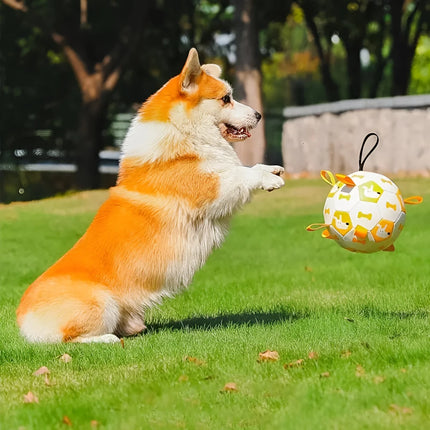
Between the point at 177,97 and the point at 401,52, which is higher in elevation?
the point at 177,97

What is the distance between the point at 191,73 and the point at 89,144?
18475 millimetres

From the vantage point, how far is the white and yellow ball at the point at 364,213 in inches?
279

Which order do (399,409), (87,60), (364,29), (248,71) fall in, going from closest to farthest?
(399,409) → (248,71) → (87,60) → (364,29)

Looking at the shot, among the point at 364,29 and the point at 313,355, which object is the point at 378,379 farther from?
the point at 364,29

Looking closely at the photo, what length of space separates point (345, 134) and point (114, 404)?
1936cm

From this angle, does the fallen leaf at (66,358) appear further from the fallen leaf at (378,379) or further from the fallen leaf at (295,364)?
the fallen leaf at (378,379)

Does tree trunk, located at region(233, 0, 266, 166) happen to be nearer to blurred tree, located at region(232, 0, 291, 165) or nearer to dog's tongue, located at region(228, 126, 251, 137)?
blurred tree, located at region(232, 0, 291, 165)

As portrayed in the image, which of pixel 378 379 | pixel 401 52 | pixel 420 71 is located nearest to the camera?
pixel 378 379

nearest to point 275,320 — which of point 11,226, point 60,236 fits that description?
point 60,236

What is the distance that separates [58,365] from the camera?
6.45 m

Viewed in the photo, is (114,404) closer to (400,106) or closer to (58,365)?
(58,365)

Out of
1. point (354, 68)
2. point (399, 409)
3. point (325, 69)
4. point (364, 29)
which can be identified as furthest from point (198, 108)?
point (325, 69)

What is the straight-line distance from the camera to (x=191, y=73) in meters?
7.28

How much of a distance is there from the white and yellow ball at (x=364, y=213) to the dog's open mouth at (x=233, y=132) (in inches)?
32.2
